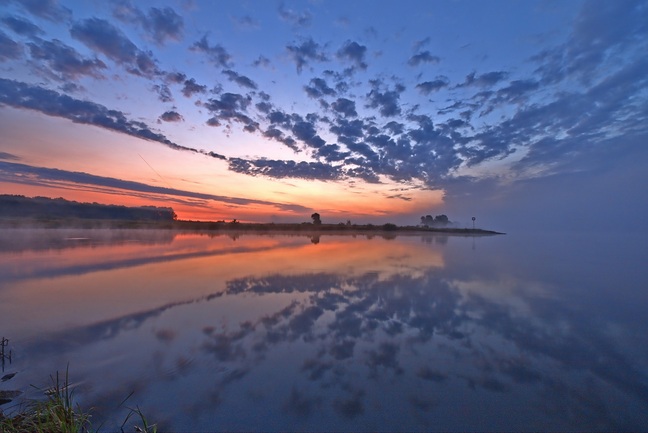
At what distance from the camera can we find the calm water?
176 inches

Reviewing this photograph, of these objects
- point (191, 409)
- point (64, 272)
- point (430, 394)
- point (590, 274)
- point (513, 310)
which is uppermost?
point (590, 274)

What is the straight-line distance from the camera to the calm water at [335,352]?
14.6 feet

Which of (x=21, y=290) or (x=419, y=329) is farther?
(x=21, y=290)

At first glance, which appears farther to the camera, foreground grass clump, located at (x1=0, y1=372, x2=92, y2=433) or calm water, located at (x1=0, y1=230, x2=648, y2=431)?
calm water, located at (x1=0, y1=230, x2=648, y2=431)

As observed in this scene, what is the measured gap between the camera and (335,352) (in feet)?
21.4

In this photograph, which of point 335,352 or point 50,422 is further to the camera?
point 335,352

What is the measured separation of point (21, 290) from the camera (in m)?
11.2

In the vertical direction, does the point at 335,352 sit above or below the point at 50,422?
below

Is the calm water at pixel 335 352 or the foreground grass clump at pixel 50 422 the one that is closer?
the foreground grass clump at pixel 50 422

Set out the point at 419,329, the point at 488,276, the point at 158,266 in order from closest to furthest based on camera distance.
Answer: the point at 419,329, the point at 488,276, the point at 158,266

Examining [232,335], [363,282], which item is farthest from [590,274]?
[232,335]

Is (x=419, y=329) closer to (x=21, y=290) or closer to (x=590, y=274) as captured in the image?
(x=21, y=290)

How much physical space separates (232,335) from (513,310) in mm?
9018

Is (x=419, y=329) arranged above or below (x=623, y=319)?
below
